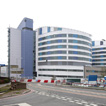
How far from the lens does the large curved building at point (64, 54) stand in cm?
6650

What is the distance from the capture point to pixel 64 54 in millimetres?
67438

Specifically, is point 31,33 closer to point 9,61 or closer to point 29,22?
point 29,22

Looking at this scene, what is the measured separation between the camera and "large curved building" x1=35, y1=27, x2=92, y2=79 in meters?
66.5

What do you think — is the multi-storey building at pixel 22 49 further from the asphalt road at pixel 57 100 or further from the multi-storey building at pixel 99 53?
the asphalt road at pixel 57 100

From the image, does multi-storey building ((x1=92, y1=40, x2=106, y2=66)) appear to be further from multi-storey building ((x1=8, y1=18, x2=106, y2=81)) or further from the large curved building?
the large curved building

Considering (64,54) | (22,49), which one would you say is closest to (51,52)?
(64,54)

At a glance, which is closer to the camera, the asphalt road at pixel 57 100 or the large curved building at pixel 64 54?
the asphalt road at pixel 57 100

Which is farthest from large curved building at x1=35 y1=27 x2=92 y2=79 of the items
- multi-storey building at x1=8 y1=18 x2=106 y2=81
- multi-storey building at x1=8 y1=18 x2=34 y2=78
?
multi-storey building at x1=8 y1=18 x2=34 y2=78

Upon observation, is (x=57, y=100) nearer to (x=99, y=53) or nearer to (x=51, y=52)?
(x=51, y=52)

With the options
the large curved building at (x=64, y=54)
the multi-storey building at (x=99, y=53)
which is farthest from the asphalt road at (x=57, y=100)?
the multi-storey building at (x=99, y=53)

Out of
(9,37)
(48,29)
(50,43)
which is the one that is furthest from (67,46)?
(9,37)

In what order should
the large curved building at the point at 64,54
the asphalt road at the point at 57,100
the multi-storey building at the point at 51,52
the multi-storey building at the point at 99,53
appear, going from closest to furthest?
1. the asphalt road at the point at 57,100
2. the large curved building at the point at 64,54
3. the multi-storey building at the point at 51,52
4. the multi-storey building at the point at 99,53

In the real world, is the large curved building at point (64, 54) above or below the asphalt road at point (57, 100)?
above

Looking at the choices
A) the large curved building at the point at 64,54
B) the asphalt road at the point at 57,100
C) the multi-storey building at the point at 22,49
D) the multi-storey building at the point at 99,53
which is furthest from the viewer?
the multi-storey building at the point at 99,53
